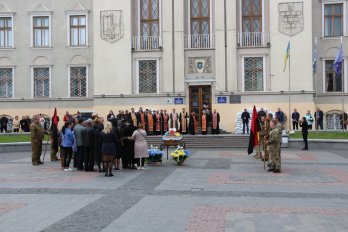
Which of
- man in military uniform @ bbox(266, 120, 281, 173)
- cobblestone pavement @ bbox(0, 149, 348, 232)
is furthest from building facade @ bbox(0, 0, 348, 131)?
man in military uniform @ bbox(266, 120, 281, 173)

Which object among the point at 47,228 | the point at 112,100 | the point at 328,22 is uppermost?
the point at 328,22

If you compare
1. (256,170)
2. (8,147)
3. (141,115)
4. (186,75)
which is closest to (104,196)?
(256,170)

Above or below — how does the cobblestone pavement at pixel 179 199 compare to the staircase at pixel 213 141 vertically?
below

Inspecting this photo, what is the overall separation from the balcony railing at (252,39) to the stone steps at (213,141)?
25.4 ft

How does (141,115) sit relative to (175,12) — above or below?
below

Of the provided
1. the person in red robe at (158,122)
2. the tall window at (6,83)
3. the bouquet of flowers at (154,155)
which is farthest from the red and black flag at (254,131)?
the tall window at (6,83)

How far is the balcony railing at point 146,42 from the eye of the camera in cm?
3597

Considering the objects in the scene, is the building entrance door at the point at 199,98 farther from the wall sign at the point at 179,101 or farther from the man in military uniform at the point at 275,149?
the man in military uniform at the point at 275,149

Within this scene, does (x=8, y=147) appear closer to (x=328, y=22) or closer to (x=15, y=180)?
(x=15, y=180)

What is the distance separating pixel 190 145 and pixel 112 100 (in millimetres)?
8353

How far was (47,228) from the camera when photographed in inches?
356

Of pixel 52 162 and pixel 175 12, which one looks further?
pixel 175 12

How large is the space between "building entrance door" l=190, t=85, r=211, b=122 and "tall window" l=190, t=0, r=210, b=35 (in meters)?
3.80

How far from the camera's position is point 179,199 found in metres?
12.0
